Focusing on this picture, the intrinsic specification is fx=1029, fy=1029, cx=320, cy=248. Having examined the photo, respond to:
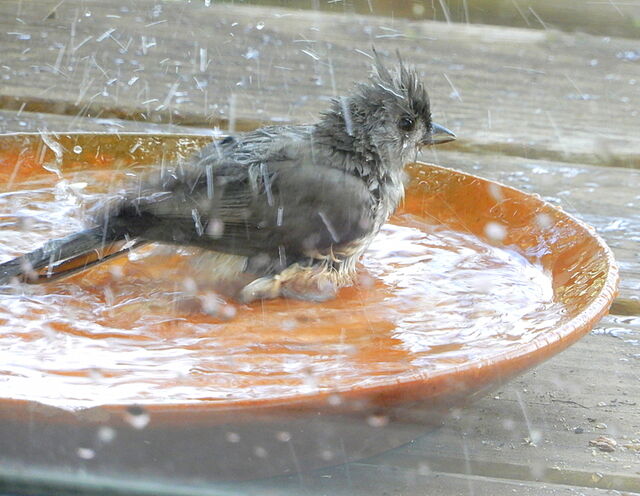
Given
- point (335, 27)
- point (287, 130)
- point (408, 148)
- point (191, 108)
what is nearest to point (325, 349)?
point (287, 130)

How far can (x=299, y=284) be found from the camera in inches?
104

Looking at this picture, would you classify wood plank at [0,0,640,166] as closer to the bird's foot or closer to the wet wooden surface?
the wet wooden surface

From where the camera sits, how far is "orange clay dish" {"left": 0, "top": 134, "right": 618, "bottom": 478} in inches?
62.9

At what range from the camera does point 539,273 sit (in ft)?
8.59

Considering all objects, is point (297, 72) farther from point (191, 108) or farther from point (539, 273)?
point (539, 273)

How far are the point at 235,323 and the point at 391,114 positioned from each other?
116 cm

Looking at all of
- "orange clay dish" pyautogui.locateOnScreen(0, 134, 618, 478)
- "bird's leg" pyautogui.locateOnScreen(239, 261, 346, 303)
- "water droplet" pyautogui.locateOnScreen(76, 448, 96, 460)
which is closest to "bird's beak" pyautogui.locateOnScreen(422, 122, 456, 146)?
"orange clay dish" pyautogui.locateOnScreen(0, 134, 618, 478)

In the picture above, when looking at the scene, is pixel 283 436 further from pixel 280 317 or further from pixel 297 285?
pixel 297 285

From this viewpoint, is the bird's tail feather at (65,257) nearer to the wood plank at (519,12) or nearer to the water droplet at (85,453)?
the water droplet at (85,453)

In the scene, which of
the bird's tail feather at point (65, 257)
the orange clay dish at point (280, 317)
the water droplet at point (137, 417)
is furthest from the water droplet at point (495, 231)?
the water droplet at point (137, 417)

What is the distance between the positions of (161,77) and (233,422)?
2.97 meters

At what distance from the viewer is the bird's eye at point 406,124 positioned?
3161 mm

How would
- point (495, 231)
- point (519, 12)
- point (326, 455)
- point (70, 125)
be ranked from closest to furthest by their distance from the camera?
point (326, 455), point (495, 231), point (70, 125), point (519, 12)

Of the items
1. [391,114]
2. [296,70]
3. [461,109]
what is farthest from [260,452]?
[296,70]
